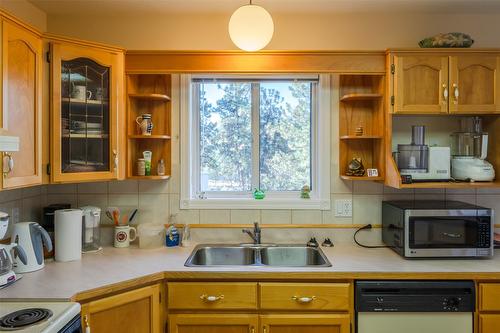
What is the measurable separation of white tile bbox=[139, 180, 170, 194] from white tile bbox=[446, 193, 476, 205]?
1.93m

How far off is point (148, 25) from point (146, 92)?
18.0 inches

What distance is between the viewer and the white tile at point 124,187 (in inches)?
95.3

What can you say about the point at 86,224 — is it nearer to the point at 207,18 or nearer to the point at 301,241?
the point at 301,241

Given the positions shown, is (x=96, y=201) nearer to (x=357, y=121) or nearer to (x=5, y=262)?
(x=5, y=262)

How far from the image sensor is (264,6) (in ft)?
7.29

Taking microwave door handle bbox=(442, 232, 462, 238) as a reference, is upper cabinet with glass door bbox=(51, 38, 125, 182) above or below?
above

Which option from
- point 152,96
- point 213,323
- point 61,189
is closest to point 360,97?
point 152,96

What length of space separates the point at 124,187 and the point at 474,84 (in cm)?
231

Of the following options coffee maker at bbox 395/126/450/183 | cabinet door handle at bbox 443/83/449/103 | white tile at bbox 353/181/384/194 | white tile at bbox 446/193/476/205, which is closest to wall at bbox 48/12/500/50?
cabinet door handle at bbox 443/83/449/103

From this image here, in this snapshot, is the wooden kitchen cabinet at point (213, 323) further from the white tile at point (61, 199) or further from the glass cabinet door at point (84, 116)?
the white tile at point (61, 199)

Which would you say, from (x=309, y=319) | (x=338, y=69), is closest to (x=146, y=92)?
(x=338, y=69)

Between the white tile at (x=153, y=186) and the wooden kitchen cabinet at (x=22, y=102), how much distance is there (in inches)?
27.1

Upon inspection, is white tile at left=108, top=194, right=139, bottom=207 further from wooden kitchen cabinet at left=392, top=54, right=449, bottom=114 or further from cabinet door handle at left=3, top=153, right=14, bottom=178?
wooden kitchen cabinet at left=392, top=54, right=449, bottom=114

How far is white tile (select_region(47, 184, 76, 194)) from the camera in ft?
7.83
